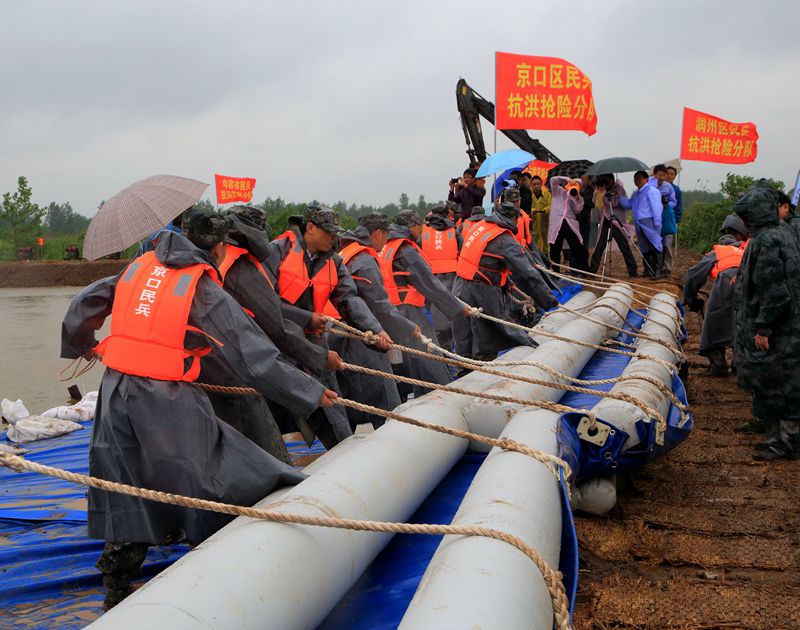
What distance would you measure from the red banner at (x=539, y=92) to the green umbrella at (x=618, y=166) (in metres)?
1.42

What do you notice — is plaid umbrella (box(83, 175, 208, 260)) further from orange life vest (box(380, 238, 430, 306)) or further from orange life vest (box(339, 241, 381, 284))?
orange life vest (box(380, 238, 430, 306))

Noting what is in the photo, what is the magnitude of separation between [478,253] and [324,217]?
3.03 metres

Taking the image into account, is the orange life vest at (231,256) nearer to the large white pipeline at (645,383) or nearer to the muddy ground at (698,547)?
the large white pipeline at (645,383)

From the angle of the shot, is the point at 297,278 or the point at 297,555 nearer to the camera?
the point at 297,555

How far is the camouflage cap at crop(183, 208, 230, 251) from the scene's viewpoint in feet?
10.3

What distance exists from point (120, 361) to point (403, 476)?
3.94 ft

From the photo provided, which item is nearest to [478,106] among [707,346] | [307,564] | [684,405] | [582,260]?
[582,260]

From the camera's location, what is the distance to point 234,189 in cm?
1823

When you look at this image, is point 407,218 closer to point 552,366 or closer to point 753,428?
point 552,366

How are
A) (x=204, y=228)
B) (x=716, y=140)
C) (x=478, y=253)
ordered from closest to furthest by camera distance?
1. (x=204, y=228)
2. (x=478, y=253)
3. (x=716, y=140)

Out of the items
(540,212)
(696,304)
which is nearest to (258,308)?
(696,304)

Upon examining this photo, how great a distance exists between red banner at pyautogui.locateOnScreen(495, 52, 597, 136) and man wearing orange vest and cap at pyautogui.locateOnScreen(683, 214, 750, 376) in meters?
4.54

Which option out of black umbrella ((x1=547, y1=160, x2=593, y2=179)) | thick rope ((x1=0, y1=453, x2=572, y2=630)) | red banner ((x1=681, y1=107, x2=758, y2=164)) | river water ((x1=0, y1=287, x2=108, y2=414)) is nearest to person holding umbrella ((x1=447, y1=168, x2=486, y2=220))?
black umbrella ((x1=547, y1=160, x2=593, y2=179))

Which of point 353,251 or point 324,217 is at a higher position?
point 324,217
